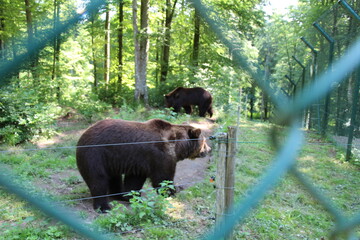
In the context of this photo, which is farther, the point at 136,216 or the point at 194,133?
the point at 194,133

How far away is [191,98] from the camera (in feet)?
43.9

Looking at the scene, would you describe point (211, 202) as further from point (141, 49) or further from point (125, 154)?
point (141, 49)

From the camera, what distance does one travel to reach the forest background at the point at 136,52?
747 millimetres

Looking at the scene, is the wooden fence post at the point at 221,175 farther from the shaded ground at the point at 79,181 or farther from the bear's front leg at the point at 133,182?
the bear's front leg at the point at 133,182

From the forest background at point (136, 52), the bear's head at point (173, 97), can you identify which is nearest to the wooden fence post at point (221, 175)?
the forest background at point (136, 52)

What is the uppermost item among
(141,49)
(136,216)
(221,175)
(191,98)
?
(141,49)

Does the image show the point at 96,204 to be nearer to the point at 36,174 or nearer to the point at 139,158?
the point at 139,158

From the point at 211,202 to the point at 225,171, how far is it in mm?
2257

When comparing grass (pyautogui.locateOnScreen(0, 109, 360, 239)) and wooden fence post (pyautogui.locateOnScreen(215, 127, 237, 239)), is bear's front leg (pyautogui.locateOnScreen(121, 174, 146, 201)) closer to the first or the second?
grass (pyautogui.locateOnScreen(0, 109, 360, 239))

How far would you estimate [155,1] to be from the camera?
11.5 meters

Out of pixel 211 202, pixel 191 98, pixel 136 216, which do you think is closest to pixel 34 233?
pixel 136 216

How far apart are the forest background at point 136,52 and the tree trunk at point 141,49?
0.14 feet

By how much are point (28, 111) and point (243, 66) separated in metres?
8.93

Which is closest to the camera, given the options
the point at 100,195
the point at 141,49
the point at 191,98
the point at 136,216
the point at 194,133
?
the point at 136,216
